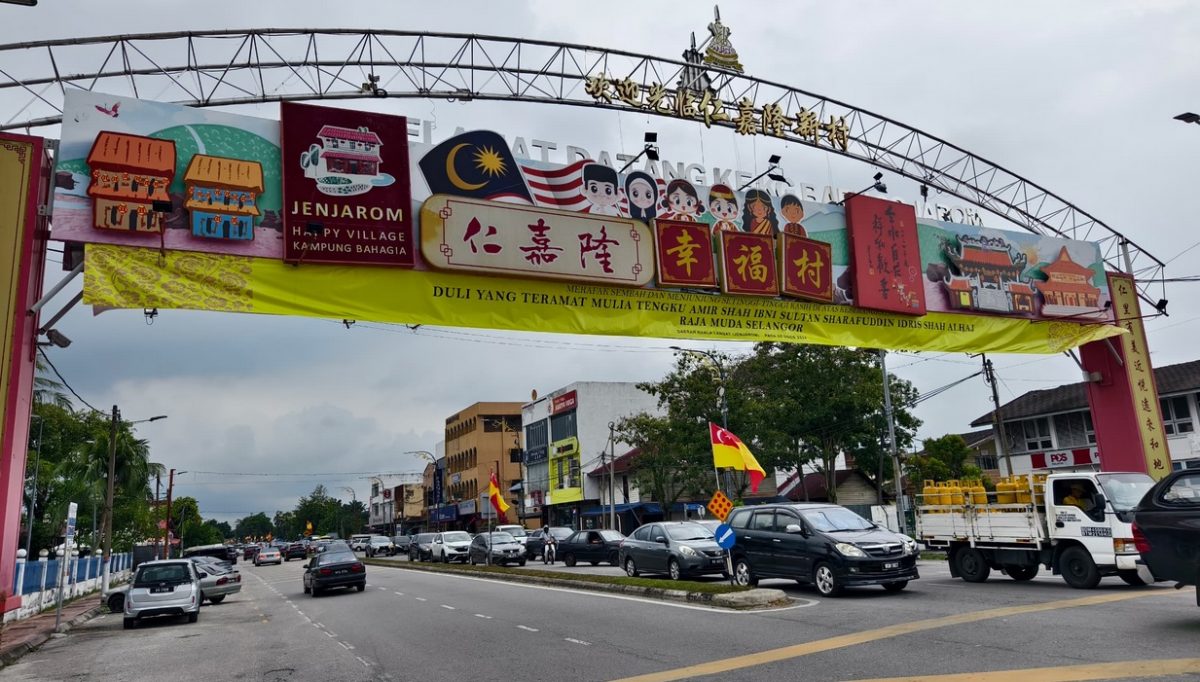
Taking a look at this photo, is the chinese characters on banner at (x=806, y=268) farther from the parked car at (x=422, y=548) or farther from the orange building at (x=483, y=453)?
the orange building at (x=483, y=453)

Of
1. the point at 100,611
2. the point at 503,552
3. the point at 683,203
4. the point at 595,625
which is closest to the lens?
the point at 595,625

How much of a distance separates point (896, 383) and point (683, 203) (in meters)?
31.3

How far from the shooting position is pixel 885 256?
17.8 meters

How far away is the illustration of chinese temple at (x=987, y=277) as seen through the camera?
18719 millimetres

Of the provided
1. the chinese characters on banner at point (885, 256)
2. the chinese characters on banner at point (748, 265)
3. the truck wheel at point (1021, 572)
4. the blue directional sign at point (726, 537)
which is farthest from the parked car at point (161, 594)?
the truck wheel at point (1021, 572)

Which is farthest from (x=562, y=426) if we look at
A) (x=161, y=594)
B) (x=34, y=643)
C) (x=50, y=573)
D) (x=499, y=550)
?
(x=34, y=643)

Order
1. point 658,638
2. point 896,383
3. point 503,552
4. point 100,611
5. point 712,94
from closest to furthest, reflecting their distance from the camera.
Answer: point 658,638 < point 712,94 < point 100,611 < point 503,552 < point 896,383

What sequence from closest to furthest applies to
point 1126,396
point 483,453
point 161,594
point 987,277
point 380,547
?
point 987,277 → point 161,594 → point 1126,396 → point 380,547 → point 483,453

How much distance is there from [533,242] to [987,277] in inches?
443

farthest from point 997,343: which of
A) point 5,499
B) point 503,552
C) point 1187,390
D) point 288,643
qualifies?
point 1187,390

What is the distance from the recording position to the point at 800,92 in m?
19.4

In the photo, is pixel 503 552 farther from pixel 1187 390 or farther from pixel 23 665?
pixel 1187 390

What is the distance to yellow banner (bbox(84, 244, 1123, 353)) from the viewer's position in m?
12.0

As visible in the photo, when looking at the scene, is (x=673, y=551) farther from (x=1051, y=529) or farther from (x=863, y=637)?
(x=863, y=637)
